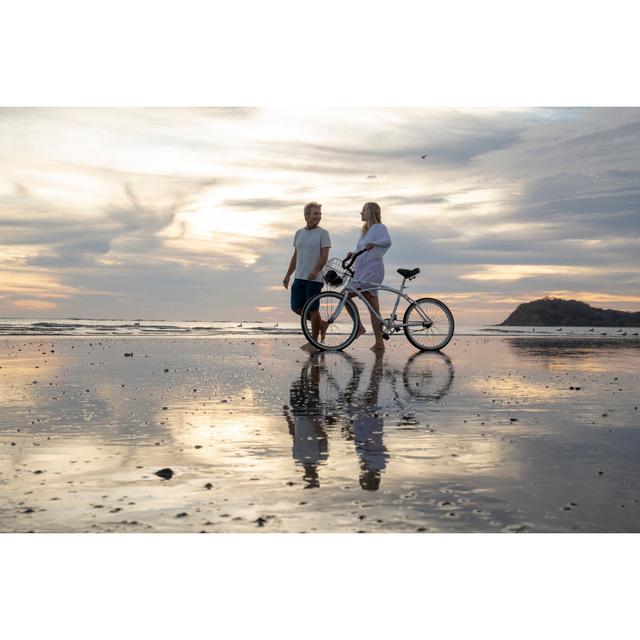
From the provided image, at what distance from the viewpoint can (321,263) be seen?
45.4ft

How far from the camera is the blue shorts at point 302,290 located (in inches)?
554

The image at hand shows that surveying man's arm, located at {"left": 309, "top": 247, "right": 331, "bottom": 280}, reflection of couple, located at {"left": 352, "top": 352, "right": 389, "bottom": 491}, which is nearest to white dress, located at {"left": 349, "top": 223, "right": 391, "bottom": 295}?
man's arm, located at {"left": 309, "top": 247, "right": 331, "bottom": 280}

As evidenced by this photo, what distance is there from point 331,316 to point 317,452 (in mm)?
8783

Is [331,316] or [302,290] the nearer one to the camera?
[331,316]

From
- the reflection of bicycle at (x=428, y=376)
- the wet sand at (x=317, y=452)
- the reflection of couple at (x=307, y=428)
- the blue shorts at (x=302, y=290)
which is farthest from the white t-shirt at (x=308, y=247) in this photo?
the reflection of couple at (x=307, y=428)

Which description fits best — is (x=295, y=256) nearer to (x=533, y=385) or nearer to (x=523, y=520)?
(x=533, y=385)

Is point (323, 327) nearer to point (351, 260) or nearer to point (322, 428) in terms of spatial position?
point (351, 260)

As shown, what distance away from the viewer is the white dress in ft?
45.8

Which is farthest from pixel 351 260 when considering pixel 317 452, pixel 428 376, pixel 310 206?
pixel 317 452

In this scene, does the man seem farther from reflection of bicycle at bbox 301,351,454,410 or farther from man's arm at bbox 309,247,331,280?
reflection of bicycle at bbox 301,351,454,410

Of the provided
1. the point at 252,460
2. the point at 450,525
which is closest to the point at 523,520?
the point at 450,525

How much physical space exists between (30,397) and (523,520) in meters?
5.65

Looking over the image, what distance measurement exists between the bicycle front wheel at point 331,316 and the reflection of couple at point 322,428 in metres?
4.19

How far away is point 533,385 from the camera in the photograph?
9.07 metres
